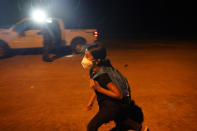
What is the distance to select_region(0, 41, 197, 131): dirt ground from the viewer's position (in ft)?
12.9

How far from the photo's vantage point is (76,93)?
536 centimetres

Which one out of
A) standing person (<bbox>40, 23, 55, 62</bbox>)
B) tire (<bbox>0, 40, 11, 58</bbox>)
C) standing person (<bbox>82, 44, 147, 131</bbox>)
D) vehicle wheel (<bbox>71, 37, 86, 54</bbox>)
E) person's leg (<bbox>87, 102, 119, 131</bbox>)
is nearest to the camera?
standing person (<bbox>82, 44, 147, 131</bbox>)

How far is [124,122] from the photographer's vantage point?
9.66 ft

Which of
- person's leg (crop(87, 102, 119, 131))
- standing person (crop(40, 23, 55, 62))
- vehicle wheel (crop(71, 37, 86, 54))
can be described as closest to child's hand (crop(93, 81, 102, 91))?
person's leg (crop(87, 102, 119, 131))

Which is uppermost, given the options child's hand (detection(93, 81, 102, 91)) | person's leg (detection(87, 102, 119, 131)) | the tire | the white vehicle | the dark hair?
the dark hair

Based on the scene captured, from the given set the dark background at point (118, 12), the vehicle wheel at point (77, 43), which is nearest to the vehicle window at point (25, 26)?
the vehicle wheel at point (77, 43)

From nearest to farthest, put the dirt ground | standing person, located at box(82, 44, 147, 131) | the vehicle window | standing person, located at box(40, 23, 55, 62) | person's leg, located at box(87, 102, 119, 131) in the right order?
standing person, located at box(82, 44, 147, 131)
person's leg, located at box(87, 102, 119, 131)
the dirt ground
standing person, located at box(40, 23, 55, 62)
the vehicle window

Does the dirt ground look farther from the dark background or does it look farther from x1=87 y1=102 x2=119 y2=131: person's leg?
the dark background

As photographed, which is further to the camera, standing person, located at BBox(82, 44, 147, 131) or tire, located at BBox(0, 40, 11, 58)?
tire, located at BBox(0, 40, 11, 58)

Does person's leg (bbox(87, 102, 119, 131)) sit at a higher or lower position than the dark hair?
lower

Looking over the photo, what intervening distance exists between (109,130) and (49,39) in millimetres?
6191

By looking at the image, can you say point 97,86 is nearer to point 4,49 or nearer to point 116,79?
point 116,79

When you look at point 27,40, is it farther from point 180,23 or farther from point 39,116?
point 180,23

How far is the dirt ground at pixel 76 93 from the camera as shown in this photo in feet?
12.9
